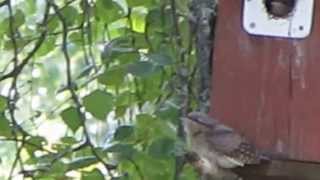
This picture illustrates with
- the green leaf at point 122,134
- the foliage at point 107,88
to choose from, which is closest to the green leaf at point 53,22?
the foliage at point 107,88

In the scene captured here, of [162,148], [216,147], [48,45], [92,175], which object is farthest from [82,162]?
[216,147]

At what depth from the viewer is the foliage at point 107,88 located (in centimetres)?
228

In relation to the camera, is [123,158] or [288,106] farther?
[123,158]

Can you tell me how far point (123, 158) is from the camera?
7.49 ft

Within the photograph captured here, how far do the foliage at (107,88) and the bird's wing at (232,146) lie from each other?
1.08 ft

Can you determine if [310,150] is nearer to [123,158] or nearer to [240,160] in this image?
[240,160]

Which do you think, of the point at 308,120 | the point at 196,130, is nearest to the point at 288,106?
the point at 308,120

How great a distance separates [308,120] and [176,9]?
1.88ft

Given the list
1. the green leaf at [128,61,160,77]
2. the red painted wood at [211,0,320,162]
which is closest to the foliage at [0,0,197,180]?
the green leaf at [128,61,160,77]

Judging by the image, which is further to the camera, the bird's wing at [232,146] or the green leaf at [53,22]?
the green leaf at [53,22]

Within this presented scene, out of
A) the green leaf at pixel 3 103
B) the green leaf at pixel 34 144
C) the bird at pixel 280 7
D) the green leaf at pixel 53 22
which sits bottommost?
the green leaf at pixel 34 144

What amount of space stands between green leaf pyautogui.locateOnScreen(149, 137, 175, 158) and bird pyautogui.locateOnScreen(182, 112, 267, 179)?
0.40m

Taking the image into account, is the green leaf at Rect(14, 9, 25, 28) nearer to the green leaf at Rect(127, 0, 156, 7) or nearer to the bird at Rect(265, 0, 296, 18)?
the green leaf at Rect(127, 0, 156, 7)

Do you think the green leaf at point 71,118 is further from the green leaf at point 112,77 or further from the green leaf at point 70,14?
the green leaf at point 70,14
